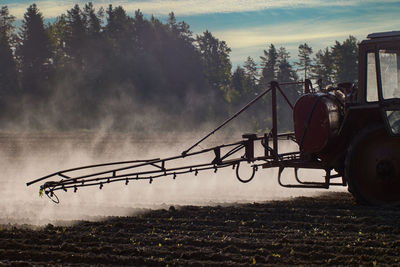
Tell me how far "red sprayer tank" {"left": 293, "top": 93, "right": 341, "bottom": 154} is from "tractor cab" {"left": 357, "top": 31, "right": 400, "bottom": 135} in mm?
547

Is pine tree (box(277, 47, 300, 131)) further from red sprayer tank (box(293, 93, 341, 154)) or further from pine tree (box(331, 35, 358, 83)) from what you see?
red sprayer tank (box(293, 93, 341, 154))

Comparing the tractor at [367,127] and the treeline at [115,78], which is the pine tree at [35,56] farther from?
the tractor at [367,127]

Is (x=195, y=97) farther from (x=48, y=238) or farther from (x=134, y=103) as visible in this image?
(x=48, y=238)

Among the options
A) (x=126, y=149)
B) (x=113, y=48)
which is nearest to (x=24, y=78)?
(x=113, y=48)

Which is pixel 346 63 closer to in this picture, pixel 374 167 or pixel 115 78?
pixel 115 78

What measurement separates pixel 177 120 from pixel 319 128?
1590 inches

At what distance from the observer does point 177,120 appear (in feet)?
160

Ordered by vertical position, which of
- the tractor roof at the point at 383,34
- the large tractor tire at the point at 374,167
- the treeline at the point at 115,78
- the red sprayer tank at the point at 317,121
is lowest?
the large tractor tire at the point at 374,167

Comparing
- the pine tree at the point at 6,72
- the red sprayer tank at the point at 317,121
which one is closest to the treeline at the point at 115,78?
the pine tree at the point at 6,72

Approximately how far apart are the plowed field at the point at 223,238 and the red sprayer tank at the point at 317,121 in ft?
3.21

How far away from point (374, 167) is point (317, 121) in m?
1.15

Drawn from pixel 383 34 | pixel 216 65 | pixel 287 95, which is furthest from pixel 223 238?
pixel 216 65

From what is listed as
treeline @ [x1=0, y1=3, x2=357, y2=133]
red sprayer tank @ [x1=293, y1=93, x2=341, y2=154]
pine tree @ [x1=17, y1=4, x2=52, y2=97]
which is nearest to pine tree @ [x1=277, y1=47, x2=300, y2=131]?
treeline @ [x1=0, y1=3, x2=357, y2=133]

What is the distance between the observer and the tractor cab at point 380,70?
8.03m
